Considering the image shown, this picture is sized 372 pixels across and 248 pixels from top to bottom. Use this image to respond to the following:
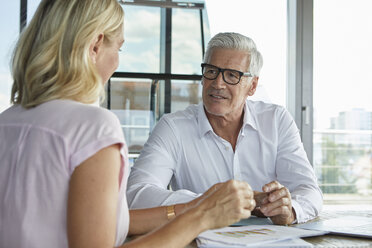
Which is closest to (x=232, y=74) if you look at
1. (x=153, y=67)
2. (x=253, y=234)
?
(x=253, y=234)

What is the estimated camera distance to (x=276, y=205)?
1.43 metres

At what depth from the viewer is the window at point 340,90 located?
3.82 metres

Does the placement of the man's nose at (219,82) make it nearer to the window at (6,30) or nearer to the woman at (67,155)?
the woman at (67,155)

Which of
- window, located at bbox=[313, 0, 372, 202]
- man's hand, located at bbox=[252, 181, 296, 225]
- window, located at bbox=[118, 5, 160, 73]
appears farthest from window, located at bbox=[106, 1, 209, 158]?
man's hand, located at bbox=[252, 181, 296, 225]

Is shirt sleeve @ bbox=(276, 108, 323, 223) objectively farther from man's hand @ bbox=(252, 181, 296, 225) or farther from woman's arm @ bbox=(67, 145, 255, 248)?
woman's arm @ bbox=(67, 145, 255, 248)

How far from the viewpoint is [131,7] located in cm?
377

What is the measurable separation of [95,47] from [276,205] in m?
0.78

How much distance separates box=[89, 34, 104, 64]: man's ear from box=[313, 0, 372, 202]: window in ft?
9.91

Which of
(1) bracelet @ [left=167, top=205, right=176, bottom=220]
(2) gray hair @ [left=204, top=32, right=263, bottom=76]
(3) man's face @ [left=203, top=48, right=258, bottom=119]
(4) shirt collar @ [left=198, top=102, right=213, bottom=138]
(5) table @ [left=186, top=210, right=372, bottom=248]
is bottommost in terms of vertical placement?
(5) table @ [left=186, top=210, right=372, bottom=248]

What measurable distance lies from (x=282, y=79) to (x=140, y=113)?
1292 millimetres

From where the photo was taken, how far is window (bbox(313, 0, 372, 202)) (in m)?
3.82

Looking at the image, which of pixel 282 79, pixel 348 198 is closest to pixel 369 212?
pixel 282 79

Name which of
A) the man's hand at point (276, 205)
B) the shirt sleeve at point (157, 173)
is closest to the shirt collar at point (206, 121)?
the shirt sleeve at point (157, 173)

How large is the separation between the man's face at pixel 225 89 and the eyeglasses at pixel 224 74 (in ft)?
0.05
